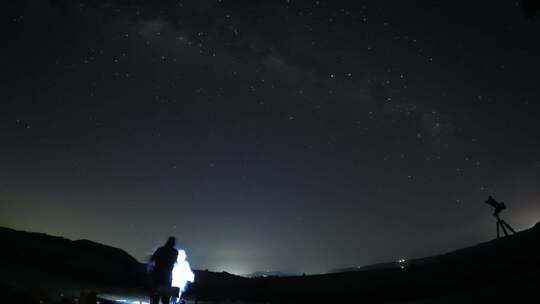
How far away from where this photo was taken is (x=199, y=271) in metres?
23.6

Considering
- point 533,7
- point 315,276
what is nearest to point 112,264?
point 315,276

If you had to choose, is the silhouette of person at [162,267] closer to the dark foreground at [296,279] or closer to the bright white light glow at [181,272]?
the bright white light glow at [181,272]

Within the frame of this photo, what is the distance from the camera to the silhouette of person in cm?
791

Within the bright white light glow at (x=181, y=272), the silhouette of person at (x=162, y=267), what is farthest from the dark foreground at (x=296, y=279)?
the bright white light glow at (x=181, y=272)

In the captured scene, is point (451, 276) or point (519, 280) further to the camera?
point (451, 276)

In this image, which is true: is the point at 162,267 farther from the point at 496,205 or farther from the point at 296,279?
the point at 496,205

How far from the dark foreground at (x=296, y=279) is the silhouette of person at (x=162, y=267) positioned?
1502mm

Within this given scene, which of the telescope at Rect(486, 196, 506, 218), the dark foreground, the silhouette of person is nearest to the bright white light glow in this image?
the silhouette of person

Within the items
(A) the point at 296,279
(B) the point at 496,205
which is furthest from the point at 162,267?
(B) the point at 496,205

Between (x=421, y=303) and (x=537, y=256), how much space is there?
3232 millimetres

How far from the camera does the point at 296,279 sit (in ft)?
62.1

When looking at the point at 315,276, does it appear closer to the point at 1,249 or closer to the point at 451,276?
the point at 451,276

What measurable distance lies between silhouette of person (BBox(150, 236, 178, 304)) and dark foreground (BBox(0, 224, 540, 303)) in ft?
4.93

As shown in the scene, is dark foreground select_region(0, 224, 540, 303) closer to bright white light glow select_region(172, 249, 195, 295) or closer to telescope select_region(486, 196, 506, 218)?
telescope select_region(486, 196, 506, 218)
